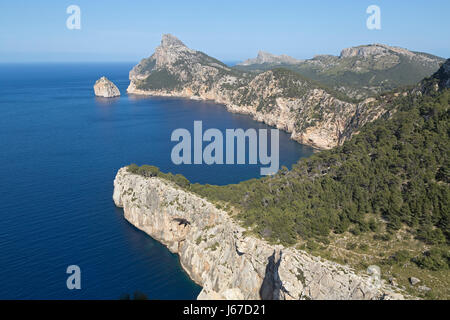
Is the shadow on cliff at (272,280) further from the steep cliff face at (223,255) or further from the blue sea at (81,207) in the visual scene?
the blue sea at (81,207)

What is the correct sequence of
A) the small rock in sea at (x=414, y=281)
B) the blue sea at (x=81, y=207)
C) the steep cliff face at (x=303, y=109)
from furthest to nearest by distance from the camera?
the steep cliff face at (x=303, y=109) → the blue sea at (x=81, y=207) → the small rock in sea at (x=414, y=281)

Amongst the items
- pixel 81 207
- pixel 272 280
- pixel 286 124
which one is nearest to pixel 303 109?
pixel 286 124

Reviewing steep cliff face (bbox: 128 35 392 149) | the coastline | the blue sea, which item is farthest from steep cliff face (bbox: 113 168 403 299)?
the coastline

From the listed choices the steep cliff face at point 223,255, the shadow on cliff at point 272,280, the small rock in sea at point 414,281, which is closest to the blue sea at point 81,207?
the steep cliff face at point 223,255

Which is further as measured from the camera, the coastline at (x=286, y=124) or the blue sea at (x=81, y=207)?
the coastline at (x=286, y=124)

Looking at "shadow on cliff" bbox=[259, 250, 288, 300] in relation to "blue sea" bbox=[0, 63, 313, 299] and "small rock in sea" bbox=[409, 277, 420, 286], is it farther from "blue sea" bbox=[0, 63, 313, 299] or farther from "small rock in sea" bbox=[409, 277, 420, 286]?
"small rock in sea" bbox=[409, 277, 420, 286]
